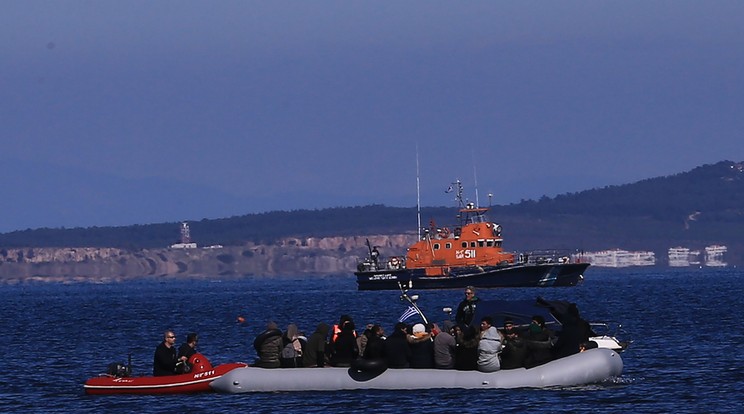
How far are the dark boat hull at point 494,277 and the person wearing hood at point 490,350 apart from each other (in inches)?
3455

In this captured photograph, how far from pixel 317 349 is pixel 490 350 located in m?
4.40

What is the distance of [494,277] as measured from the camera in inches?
4985

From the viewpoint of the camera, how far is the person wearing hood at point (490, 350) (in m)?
37.5

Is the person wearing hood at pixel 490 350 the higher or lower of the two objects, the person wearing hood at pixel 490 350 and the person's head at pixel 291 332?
the lower

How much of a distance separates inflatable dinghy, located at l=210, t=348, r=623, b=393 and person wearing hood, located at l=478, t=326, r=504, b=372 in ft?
0.60

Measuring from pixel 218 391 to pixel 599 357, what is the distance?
9.32 m

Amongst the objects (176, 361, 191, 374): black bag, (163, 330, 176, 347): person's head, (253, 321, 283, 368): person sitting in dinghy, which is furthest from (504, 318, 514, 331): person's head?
(163, 330, 176, 347): person's head

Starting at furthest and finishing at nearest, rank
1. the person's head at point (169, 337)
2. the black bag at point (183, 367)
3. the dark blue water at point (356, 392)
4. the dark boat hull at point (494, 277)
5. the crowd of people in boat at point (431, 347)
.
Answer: the dark boat hull at point (494, 277) → the black bag at point (183, 367) → the person's head at point (169, 337) → the crowd of people in boat at point (431, 347) → the dark blue water at point (356, 392)

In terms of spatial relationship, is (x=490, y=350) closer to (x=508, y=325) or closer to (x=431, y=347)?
(x=431, y=347)

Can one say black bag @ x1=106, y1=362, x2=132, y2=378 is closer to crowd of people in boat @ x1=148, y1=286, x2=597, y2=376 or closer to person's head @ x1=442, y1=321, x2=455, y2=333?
crowd of people in boat @ x1=148, y1=286, x2=597, y2=376

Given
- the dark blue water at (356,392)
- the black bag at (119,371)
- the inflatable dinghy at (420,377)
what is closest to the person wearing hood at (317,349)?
the inflatable dinghy at (420,377)

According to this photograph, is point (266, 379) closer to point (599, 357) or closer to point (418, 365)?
point (418, 365)

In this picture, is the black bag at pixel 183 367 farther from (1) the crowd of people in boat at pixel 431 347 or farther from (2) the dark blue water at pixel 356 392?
(1) the crowd of people in boat at pixel 431 347

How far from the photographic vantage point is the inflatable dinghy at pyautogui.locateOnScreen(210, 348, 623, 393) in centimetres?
3809
